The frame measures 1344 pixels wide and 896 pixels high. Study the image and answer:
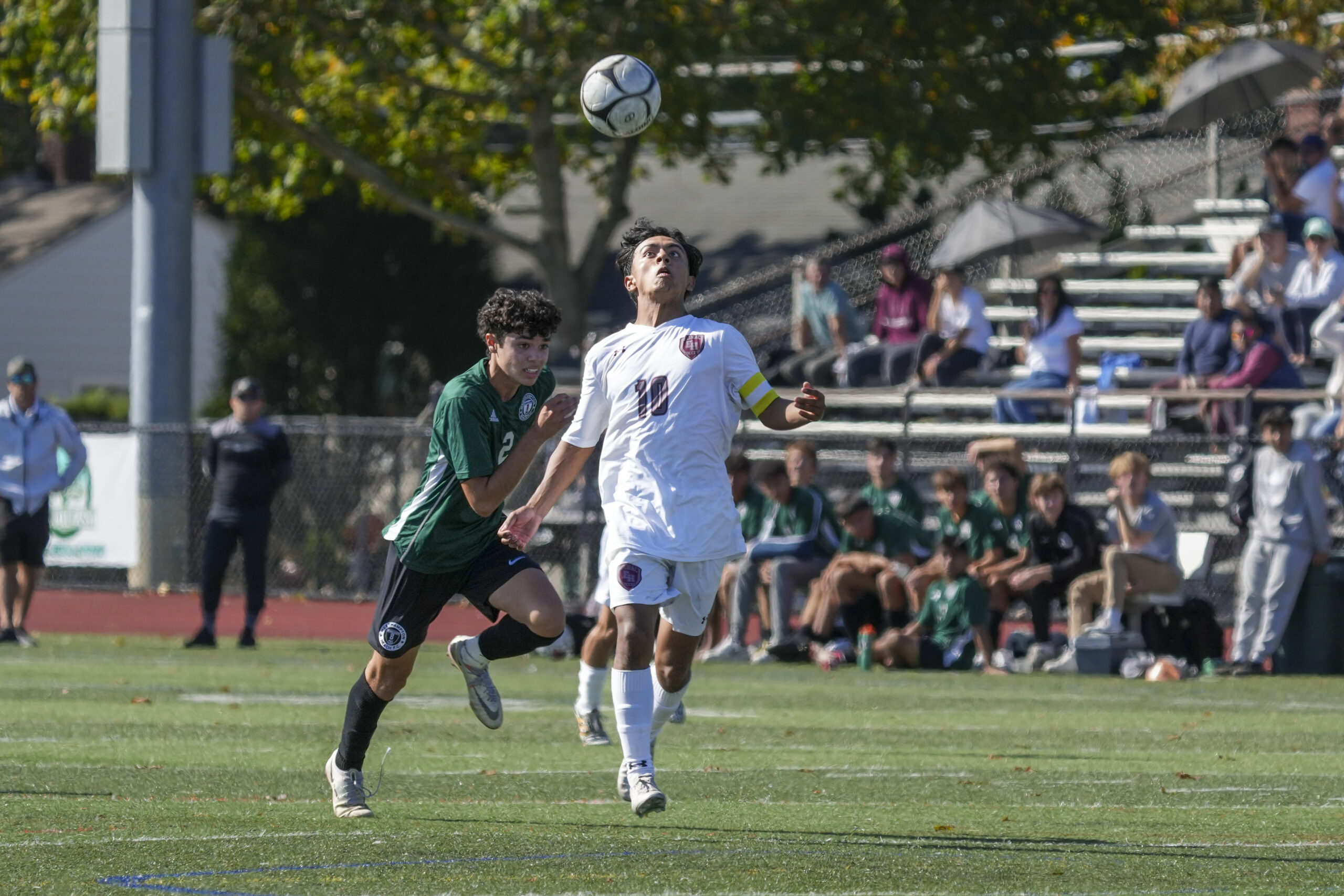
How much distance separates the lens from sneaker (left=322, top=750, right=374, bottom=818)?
7262 mm

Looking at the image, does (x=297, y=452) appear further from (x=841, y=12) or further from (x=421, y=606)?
(x=421, y=606)

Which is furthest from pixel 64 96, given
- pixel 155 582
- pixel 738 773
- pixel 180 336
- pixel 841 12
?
pixel 738 773

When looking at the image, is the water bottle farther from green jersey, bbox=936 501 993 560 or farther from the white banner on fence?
the white banner on fence

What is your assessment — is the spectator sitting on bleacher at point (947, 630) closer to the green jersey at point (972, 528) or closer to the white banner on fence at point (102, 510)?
the green jersey at point (972, 528)

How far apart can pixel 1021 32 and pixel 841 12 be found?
2.37 m

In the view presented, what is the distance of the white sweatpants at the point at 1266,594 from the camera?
15.0 m

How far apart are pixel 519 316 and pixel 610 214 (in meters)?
22.0

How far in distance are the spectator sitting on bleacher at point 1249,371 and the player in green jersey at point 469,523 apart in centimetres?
1113

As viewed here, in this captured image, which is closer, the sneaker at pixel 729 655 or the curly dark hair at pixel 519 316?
the curly dark hair at pixel 519 316

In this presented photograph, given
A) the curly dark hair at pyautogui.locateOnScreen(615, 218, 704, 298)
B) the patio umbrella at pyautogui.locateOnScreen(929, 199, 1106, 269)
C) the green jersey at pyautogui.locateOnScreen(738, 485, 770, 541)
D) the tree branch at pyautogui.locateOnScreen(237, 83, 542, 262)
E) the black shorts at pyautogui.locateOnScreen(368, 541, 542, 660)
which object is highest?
the tree branch at pyautogui.locateOnScreen(237, 83, 542, 262)

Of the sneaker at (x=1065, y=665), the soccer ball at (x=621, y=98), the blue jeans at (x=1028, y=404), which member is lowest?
the sneaker at (x=1065, y=665)

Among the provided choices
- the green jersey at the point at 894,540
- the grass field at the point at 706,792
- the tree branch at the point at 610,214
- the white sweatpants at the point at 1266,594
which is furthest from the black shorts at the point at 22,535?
the tree branch at the point at 610,214

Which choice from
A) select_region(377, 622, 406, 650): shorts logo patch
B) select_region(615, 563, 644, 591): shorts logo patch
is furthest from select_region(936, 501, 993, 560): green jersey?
select_region(377, 622, 406, 650): shorts logo patch

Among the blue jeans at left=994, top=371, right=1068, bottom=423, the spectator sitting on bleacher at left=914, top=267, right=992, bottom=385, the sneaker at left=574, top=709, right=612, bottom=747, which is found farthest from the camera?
the spectator sitting on bleacher at left=914, top=267, right=992, bottom=385
